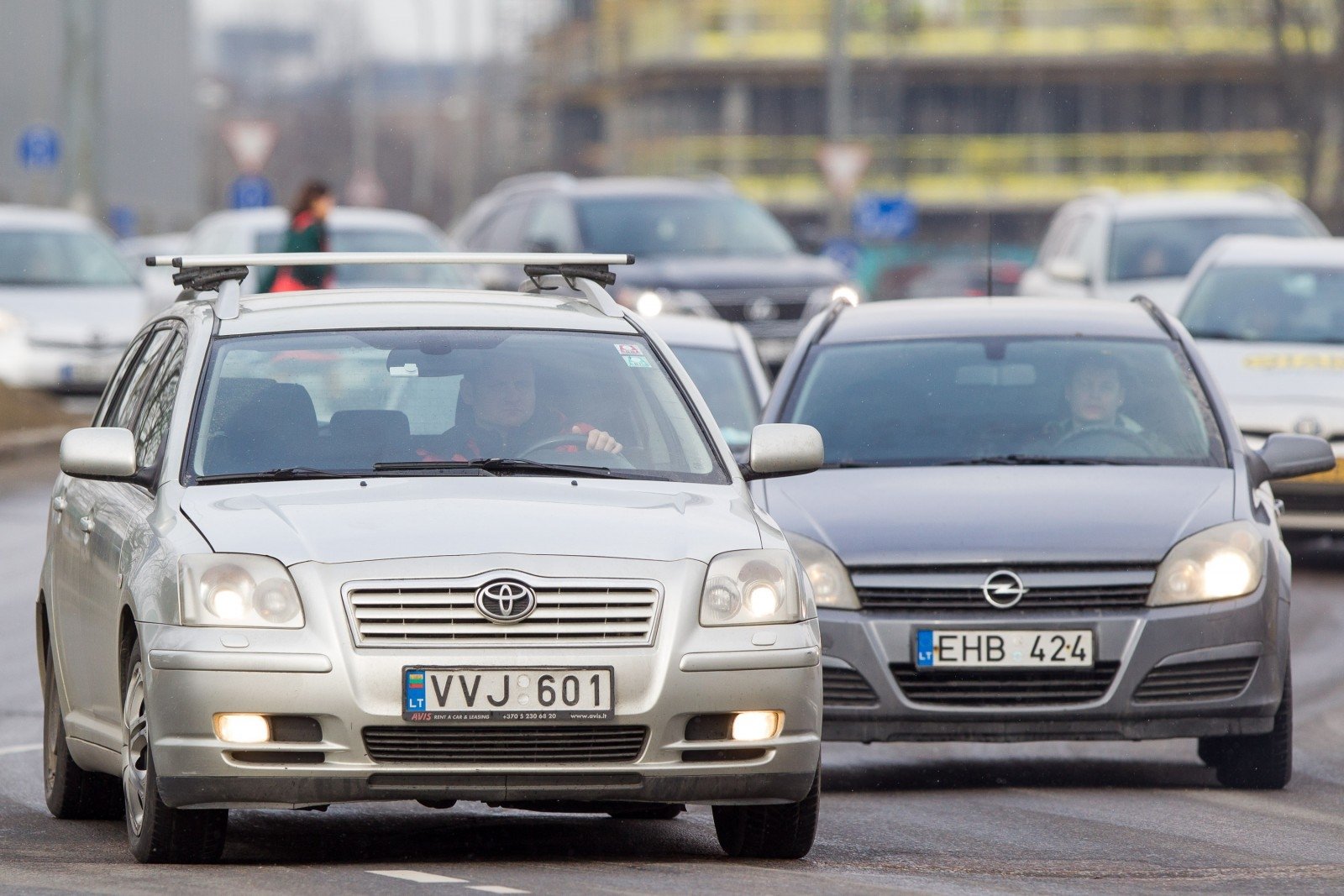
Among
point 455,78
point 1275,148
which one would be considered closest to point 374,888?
point 1275,148

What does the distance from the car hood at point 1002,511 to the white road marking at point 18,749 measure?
8.92 feet

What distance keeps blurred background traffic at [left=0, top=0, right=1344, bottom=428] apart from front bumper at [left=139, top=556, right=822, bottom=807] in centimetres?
460

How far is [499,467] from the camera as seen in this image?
761cm

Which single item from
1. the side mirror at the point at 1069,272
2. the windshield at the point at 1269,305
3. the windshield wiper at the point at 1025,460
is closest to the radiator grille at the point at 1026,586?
the windshield wiper at the point at 1025,460

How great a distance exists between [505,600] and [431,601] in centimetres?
17

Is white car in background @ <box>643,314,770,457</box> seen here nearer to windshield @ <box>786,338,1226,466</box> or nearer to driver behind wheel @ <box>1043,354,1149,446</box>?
windshield @ <box>786,338,1226,466</box>

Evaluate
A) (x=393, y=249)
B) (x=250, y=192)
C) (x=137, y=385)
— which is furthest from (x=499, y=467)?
(x=250, y=192)

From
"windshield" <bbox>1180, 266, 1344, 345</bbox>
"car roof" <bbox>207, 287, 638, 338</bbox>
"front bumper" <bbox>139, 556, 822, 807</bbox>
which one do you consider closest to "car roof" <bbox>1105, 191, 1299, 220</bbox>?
"windshield" <bbox>1180, 266, 1344, 345</bbox>

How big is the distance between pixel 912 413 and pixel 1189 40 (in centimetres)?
6579

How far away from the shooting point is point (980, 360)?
34.2ft

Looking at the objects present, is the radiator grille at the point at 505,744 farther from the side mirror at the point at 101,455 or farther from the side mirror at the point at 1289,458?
the side mirror at the point at 1289,458

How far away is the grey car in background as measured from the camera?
889 centimetres

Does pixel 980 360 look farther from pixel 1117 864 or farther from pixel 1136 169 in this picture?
pixel 1136 169

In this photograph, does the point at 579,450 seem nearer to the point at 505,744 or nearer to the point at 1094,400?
the point at 505,744
